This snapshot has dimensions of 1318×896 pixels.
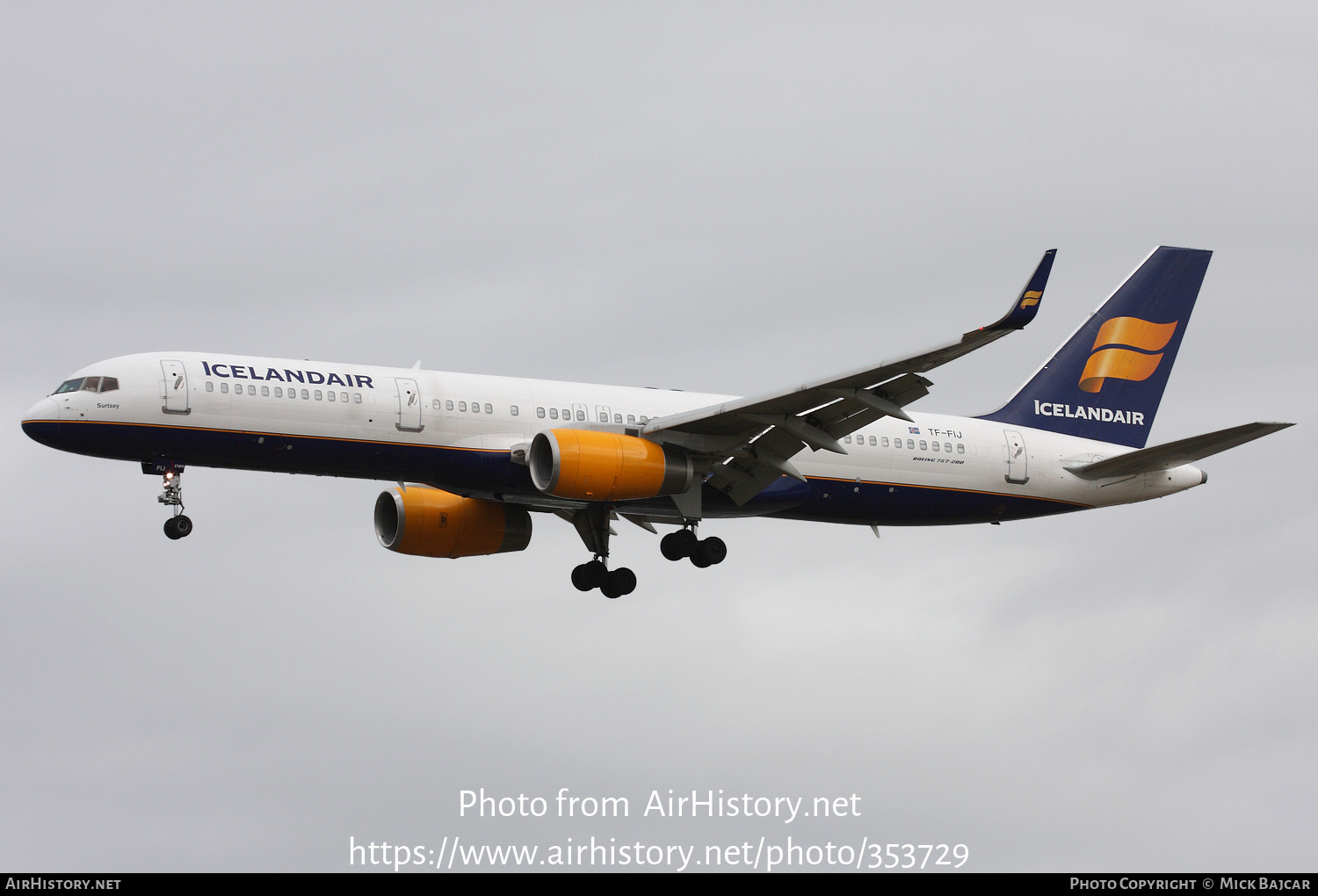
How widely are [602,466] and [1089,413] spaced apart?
1661cm

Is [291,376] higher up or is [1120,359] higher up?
[1120,359]

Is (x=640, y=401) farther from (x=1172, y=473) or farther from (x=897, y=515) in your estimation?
(x=1172, y=473)

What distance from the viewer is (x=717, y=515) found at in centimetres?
4203

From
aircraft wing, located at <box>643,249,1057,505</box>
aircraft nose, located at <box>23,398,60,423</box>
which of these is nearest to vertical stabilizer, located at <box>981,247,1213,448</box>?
aircraft wing, located at <box>643,249,1057,505</box>

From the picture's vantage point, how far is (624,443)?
126 ft

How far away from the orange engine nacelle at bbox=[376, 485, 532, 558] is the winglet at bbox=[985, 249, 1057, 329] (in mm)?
18294

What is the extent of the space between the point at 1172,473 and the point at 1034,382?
4.64 meters

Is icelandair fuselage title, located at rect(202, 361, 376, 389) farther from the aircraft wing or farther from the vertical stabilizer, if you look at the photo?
the vertical stabilizer

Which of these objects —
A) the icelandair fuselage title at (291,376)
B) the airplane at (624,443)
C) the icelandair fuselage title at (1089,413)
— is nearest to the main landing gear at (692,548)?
the airplane at (624,443)

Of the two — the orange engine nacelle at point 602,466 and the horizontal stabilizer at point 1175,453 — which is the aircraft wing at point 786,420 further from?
the horizontal stabilizer at point 1175,453

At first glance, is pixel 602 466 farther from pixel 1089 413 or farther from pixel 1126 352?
pixel 1126 352

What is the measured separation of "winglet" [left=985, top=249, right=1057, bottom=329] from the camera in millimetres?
30734

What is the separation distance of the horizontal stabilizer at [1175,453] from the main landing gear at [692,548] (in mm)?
10396

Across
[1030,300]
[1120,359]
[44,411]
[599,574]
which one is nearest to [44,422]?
[44,411]
